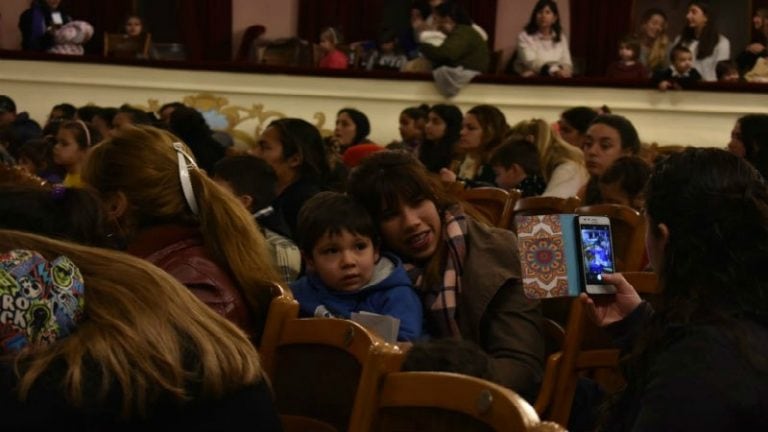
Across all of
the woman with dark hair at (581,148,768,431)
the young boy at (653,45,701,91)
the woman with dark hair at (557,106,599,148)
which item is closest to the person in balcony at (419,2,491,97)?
the young boy at (653,45,701,91)

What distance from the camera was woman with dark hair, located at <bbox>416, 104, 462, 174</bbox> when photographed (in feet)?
24.0

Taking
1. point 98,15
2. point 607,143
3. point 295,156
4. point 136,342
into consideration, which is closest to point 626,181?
point 607,143

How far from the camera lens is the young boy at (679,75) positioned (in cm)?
912

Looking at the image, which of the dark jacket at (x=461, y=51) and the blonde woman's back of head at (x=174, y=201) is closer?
the blonde woman's back of head at (x=174, y=201)

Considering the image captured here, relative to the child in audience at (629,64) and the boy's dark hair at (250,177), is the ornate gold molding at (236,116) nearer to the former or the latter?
the child in audience at (629,64)

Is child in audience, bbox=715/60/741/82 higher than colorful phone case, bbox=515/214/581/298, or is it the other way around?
colorful phone case, bbox=515/214/581/298

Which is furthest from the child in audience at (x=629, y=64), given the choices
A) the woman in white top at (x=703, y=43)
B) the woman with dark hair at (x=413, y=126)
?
the woman with dark hair at (x=413, y=126)

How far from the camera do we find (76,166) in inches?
223

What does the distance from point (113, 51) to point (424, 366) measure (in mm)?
10054

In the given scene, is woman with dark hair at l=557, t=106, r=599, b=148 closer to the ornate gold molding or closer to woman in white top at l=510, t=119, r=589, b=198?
woman in white top at l=510, t=119, r=589, b=198

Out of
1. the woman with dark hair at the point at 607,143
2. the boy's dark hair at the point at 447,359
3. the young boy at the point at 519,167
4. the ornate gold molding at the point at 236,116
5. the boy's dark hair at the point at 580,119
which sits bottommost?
the ornate gold molding at the point at 236,116

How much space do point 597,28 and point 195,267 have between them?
34.8ft

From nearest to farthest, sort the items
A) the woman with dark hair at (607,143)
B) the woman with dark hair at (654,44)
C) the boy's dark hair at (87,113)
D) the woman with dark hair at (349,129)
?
the woman with dark hair at (607,143) → the boy's dark hair at (87,113) → the woman with dark hair at (349,129) → the woman with dark hair at (654,44)

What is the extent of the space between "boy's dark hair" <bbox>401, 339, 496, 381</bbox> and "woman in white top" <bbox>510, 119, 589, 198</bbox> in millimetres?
3507
